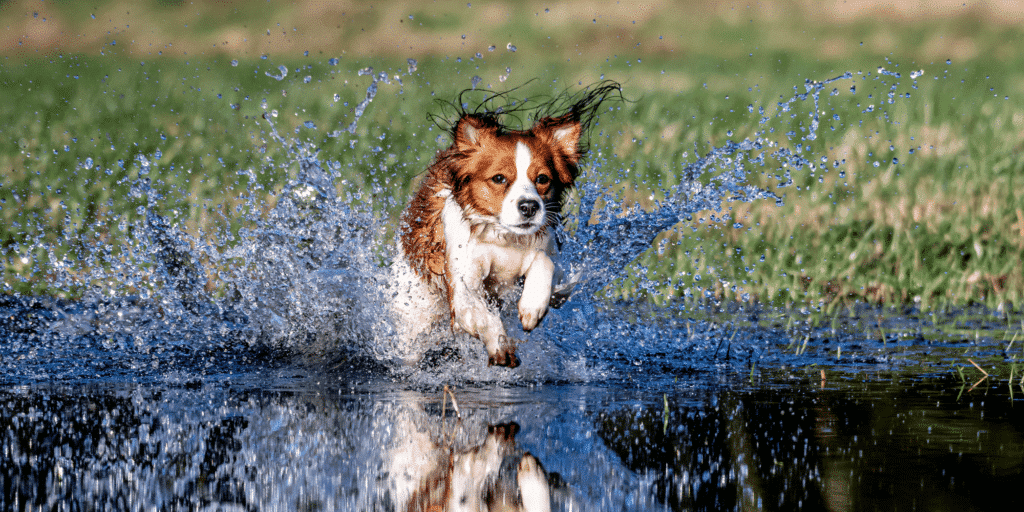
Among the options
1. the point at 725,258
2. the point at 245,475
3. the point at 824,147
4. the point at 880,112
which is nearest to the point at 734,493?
the point at 245,475

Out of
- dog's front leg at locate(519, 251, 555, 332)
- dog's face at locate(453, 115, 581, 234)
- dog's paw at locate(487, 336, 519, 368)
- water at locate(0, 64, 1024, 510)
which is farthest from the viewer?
dog's front leg at locate(519, 251, 555, 332)

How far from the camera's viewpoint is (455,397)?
16.2 feet

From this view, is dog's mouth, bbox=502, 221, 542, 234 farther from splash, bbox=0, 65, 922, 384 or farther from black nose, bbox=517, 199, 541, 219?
splash, bbox=0, 65, 922, 384

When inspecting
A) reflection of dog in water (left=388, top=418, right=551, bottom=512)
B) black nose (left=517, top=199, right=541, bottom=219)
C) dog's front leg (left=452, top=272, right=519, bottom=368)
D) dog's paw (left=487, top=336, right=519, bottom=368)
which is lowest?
reflection of dog in water (left=388, top=418, right=551, bottom=512)

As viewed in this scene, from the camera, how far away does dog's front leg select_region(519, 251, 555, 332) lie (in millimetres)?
5840

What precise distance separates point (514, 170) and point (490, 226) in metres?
0.36

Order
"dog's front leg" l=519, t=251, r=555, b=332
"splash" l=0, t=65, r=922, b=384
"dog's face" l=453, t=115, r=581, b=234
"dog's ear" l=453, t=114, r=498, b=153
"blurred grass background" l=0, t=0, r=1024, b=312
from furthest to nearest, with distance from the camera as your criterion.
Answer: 1. "blurred grass background" l=0, t=0, r=1024, b=312
2. "splash" l=0, t=65, r=922, b=384
3. "dog's ear" l=453, t=114, r=498, b=153
4. "dog's front leg" l=519, t=251, r=555, b=332
5. "dog's face" l=453, t=115, r=581, b=234

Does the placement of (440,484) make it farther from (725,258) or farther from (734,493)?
(725,258)

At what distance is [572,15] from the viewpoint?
106ft

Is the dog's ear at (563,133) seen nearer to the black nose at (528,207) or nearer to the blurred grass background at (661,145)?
the blurred grass background at (661,145)

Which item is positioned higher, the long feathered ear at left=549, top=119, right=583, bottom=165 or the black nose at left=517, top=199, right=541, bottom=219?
the long feathered ear at left=549, top=119, right=583, bottom=165

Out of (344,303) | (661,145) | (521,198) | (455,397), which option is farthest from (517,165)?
(661,145)

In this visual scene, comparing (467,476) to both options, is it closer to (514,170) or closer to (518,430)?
(518,430)

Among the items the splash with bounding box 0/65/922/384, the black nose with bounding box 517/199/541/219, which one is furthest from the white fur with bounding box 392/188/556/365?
the black nose with bounding box 517/199/541/219
